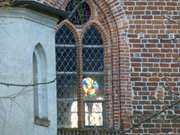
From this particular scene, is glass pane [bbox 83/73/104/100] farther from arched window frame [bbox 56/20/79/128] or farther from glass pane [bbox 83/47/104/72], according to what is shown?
arched window frame [bbox 56/20/79/128]

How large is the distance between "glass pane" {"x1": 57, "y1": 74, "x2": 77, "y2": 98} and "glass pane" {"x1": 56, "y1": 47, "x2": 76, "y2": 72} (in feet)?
0.43

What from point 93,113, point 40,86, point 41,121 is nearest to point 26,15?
point 40,86

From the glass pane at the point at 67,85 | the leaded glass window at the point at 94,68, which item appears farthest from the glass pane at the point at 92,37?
the glass pane at the point at 67,85

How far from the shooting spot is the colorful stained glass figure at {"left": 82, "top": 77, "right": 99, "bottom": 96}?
14922 mm

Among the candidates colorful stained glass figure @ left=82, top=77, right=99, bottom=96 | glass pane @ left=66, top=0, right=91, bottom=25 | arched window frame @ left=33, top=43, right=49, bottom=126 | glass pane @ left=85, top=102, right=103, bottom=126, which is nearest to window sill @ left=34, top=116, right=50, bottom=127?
arched window frame @ left=33, top=43, right=49, bottom=126

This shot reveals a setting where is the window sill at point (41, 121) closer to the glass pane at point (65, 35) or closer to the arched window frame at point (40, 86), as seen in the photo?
the arched window frame at point (40, 86)

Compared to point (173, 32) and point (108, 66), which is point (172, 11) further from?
point (108, 66)

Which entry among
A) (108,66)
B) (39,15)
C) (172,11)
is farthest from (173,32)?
(39,15)

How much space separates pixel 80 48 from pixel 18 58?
352 centimetres

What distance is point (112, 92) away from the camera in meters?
14.9

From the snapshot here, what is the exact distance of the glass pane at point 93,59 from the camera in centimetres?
1501

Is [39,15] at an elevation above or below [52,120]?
above

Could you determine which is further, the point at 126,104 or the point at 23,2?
the point at 126,104

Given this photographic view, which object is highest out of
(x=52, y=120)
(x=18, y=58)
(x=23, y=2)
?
(x=23, y=2)
